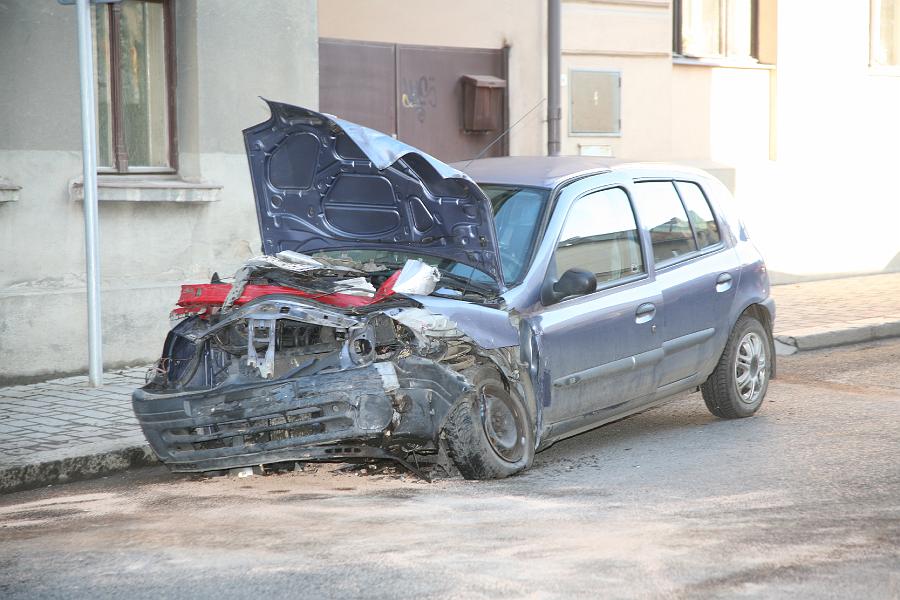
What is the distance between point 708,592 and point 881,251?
49.8 ft

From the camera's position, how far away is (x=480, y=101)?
13953 mm

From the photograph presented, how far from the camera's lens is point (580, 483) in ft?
21.3

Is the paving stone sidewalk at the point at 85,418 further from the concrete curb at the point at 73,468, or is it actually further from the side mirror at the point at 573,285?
the side mirror at the point at 573,285

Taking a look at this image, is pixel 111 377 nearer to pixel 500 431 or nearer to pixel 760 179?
pixel 500 431

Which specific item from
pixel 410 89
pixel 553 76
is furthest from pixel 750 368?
pixel 410 89

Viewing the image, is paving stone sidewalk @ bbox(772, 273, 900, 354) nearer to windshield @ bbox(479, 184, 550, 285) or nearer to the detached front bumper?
windshield @ bbox(479, 184, 550, 285)

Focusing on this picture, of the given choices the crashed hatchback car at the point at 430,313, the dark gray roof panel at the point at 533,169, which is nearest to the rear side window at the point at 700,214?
the crashed hatchback car at the point at 430,313

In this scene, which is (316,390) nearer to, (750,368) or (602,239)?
(602,239)

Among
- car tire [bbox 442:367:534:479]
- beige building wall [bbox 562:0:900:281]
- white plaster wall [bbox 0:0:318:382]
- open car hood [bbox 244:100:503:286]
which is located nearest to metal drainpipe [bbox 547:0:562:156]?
beige building wall [bbox 562:0:900:281]

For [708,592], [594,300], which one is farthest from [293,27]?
[708,592]

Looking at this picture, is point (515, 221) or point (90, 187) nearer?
point (515, 221)

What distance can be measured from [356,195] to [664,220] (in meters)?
1.88

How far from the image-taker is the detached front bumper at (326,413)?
5.95m

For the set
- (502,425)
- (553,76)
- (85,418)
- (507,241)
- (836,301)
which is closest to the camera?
(502,425)
